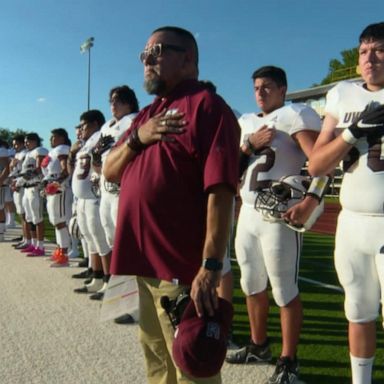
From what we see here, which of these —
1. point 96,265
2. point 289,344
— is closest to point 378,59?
point 289,344

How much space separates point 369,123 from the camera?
105 inches

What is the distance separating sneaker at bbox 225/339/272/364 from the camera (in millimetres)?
3982

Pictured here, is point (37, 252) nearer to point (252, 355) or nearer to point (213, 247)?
point (252, 355)

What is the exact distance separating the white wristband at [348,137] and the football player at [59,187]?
19.9 ft

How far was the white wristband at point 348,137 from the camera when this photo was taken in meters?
2.71

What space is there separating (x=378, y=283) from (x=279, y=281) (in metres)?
0.90

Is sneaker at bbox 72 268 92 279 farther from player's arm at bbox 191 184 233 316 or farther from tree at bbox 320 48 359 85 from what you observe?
tree at bbox 320 48 359 85

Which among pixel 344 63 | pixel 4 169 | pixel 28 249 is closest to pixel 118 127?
pixel 28 249

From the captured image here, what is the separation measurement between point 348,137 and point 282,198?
91 cm

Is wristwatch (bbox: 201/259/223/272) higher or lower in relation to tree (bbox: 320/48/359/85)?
lower

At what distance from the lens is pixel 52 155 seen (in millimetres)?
8359

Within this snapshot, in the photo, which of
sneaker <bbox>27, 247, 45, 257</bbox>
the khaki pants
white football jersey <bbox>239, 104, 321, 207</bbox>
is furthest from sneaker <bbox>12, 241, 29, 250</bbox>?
the khaki pants

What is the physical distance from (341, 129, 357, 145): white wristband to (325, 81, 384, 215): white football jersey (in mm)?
113

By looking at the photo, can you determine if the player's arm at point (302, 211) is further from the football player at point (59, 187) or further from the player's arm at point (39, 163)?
the player's arm at point (39, 163)
